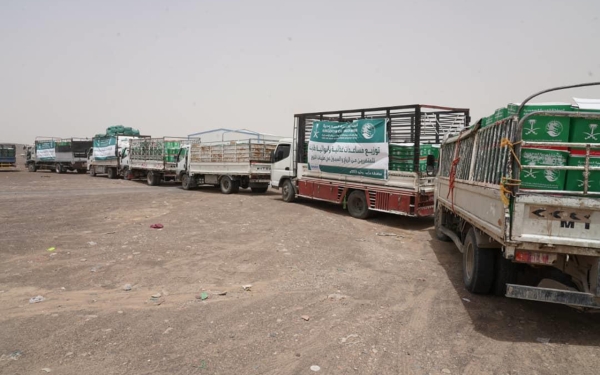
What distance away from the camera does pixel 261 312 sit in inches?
175

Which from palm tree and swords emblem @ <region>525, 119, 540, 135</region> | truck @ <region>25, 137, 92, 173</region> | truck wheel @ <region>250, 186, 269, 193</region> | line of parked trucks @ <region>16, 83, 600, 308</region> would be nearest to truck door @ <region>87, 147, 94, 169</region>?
truck @ <region>25, 137, 92, 173</region>

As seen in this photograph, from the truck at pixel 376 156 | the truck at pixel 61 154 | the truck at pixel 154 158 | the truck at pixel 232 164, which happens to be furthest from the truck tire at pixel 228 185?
the truck at pixel 61 154

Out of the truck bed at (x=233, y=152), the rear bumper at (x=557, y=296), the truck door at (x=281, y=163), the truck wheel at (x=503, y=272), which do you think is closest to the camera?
the rear bumper at (x=557, y=296)

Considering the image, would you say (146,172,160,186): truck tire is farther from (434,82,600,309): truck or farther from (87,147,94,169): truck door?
(434,82,600,309): truck

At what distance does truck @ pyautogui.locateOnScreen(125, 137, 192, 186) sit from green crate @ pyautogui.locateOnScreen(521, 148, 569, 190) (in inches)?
747

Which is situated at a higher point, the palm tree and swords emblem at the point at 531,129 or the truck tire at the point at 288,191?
the palm tree and swords emblem at the point at 531,129

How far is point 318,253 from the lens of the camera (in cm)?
718

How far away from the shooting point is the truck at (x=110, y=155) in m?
26.6

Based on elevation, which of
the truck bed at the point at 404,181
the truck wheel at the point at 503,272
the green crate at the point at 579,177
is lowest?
the truck wheel at the point at 503,272

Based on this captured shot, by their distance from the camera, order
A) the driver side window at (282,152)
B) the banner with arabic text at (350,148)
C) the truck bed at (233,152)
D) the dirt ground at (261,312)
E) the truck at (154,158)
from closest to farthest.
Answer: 1. the dirt ground at (261,312)
2. the banner with arabic text at (350,148)
3. the driver side window at (282,152)
4. the truck bed at (233,152)
5. the truck at (154,158)

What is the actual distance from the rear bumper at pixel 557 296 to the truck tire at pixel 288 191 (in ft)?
35.3

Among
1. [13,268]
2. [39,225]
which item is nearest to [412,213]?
[13,268]

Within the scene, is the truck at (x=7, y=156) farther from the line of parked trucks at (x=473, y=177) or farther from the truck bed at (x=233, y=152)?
the line of parked trucks at (x=473, y=177)

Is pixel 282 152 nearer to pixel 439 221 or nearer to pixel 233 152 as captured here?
pixel 233 152
